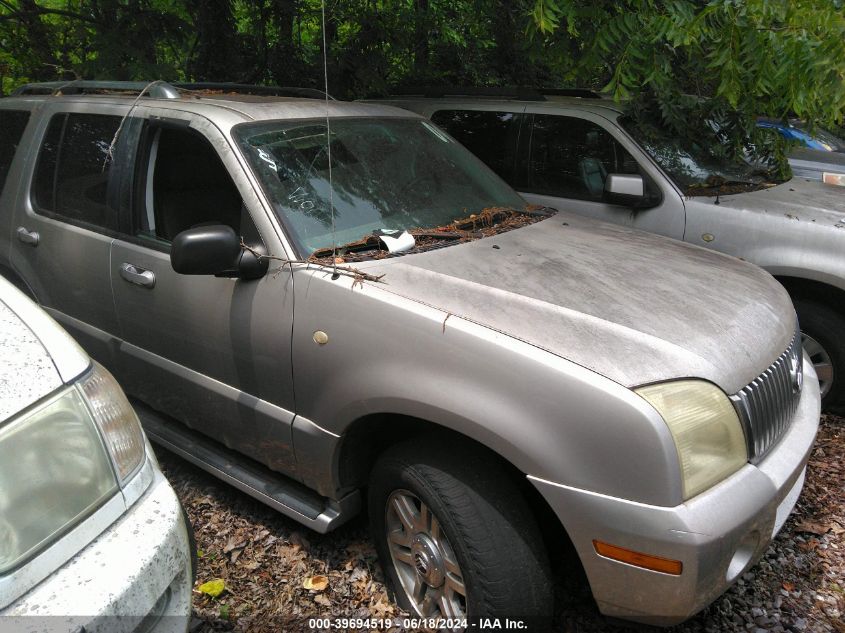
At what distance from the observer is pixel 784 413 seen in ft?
7.89

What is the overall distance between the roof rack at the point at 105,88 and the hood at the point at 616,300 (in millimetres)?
1703

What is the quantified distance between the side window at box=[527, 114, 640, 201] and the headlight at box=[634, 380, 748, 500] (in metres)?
2.86

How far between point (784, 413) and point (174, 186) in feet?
9.20

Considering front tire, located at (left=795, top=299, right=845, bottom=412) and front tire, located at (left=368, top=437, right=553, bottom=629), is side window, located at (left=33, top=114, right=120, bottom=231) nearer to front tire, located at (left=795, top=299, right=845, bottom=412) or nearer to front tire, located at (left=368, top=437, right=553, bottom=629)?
front tire, located at (left=368, top=437, right=553, bottom=629)

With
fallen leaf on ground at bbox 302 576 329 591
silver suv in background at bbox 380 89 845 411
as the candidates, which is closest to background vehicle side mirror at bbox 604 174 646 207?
silver suv in background at bbox 380 89 845 411

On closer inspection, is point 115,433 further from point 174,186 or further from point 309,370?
point 174,186

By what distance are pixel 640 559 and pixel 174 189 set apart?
262cm

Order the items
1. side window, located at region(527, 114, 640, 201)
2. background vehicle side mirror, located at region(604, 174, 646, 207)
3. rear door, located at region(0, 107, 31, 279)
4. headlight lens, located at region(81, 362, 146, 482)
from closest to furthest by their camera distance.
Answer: headlight lens, located at region(81, 362, 146, 482) < rear door, located at region(0, 107, 31, 279) < background vehicle side mirror, located at region(604, 174, 646, 207) < side window, located at region(527, 114, 640, 201)

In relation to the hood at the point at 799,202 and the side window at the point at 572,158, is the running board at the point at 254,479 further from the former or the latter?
the hood at the point at 799,202

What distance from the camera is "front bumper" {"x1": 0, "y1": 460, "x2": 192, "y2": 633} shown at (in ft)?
4.92

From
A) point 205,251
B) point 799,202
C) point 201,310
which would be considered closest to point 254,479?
point 201,310

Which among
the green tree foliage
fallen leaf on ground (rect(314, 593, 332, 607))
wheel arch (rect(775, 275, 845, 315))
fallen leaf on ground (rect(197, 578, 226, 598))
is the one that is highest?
the green tree foliage

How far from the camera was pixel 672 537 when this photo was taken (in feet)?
6.05

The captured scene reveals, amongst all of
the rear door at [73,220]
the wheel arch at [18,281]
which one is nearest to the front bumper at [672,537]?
the rear door at [73,220]
